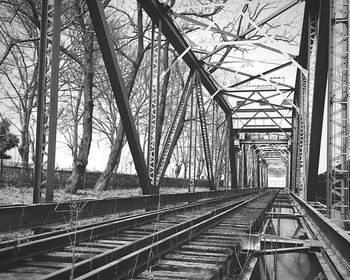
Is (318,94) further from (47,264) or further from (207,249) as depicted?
(47,264)

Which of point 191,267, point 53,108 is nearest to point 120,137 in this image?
point 53,108

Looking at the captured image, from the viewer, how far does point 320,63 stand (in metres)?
8.82

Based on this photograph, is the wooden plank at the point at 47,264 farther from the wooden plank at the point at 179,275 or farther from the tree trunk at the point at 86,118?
the tree trunk at the point at 86,118

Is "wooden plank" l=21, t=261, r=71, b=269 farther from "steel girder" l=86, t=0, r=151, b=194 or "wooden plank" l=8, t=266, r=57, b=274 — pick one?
"steel girder" l=86, t=0, r=151, b=194

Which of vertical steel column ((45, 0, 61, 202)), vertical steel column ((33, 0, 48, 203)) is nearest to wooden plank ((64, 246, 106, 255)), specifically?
vertical steel column ((33, 0, 48, 203))

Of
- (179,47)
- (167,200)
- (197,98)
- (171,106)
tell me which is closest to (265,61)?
(197,98)

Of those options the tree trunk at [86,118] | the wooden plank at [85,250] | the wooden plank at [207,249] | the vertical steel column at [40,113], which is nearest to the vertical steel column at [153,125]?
the tree trunk at [86,118]

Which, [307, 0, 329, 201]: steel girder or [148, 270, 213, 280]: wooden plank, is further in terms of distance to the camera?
[307, 0, 329, 201]: steel girder

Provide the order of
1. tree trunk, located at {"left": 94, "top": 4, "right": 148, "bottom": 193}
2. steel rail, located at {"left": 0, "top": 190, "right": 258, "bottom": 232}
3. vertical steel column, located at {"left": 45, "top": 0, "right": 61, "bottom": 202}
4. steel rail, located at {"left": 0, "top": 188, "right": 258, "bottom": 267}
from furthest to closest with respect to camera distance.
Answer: tree trunk, located at {"left": 94, "top": 4, "right": 148, "bottom": 193}, vertical steel column, located at {"left": 45, "top": 0, "right": 61, "bottom": 202}, steel rail, located at {"left": 0, "top": 190, "right": 258, "bottom": 232}, steel rail, located at {"left": 0, "top": 188, "right": 258, "bottom": 267}

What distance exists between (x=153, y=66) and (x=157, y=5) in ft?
6.25

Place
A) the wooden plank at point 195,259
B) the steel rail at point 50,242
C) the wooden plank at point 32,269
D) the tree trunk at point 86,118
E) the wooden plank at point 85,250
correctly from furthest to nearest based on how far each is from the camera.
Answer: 1. the tree trunk at point 86,118
2. the wooden plank at point 85,250
3. the wooden plank at point 195,259
4. the steel rail at point 50,242
5. the wooden plank at point 32,269

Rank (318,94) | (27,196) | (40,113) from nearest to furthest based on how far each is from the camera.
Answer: (40,113), (318,94), (27,196)

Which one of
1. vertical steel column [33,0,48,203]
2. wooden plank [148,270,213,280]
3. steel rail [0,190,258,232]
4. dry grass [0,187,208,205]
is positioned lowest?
wooden plank [148,270,213,280]

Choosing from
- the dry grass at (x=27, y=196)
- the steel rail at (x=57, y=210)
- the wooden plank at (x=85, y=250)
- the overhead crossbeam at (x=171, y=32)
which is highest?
the overhead crossbeam at (x=171, y=32)
